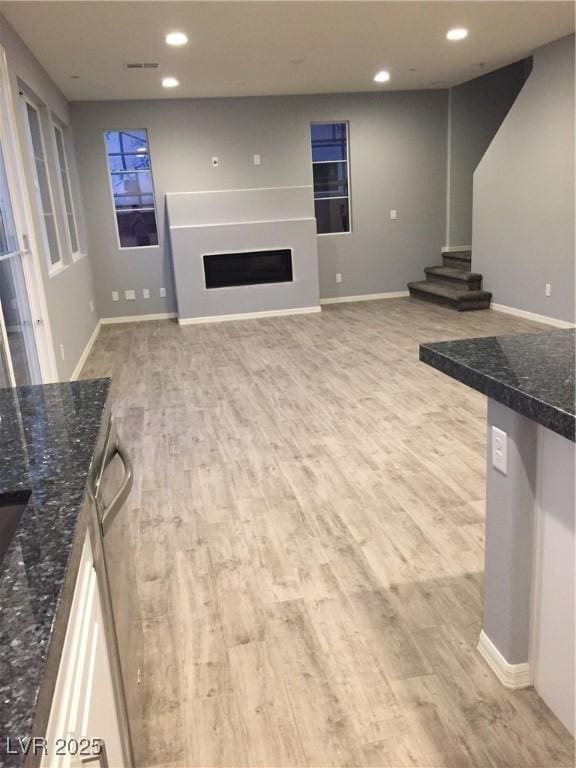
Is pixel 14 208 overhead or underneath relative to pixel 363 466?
overhead

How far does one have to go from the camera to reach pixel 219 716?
5.54 feet

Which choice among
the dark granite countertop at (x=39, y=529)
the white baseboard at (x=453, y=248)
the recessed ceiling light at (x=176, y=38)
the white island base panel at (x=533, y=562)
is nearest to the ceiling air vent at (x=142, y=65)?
the recessed ceiling light at (x=176, y=38)

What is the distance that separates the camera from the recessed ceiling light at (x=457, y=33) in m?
5.11

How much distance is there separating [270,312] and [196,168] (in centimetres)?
206

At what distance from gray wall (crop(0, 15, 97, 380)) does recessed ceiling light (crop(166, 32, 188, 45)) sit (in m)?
1.10

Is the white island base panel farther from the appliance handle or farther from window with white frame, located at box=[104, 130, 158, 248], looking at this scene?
window with white frame, located at box=[104, 130, 158, 248]

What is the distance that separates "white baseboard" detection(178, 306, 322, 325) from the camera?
759 cm

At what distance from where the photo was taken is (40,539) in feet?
3.10

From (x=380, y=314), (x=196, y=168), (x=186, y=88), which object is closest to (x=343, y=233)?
(x=380, y=314)

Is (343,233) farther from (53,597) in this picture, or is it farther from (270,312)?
(53,597)

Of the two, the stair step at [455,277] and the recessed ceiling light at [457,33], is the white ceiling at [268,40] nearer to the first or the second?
the recessed ceiling light at [457,33]

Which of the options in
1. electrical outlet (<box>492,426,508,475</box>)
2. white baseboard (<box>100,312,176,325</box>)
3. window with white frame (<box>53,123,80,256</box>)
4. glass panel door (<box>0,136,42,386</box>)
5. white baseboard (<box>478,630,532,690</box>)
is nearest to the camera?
electrical outlet (<box>492,426,508,475</box>)

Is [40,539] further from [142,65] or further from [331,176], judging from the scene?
[331,176]

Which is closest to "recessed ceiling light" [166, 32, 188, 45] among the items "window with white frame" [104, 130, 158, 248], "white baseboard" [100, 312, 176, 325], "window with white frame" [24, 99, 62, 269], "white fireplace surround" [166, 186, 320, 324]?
"window with white frame" [24, 99, 62, 269]
